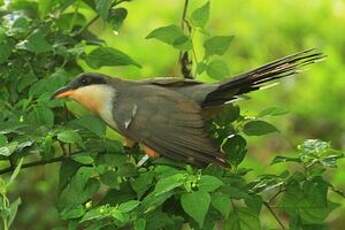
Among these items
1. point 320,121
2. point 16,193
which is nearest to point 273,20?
point 320,121

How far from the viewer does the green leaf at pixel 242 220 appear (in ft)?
5.51

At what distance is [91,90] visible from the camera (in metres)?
2.02

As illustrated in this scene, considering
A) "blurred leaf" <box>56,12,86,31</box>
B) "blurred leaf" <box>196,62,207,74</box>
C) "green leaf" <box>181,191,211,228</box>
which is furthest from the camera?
"blurred leaf" <box>56,12,86,31</box>

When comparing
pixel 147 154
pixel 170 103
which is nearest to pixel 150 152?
pixel 147 154

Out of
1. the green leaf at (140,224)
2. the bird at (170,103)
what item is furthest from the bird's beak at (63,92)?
the green leaf at (140,224)

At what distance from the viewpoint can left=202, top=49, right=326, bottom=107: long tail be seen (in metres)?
1.93

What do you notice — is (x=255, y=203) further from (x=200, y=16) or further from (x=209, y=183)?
(x=200, y=16)

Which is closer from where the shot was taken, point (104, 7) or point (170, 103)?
point (104, 7)

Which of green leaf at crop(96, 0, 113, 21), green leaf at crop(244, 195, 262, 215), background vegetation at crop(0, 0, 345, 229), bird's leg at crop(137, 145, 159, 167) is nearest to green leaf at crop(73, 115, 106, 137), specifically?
background vegetation at crop(0, 0, 345, 229)

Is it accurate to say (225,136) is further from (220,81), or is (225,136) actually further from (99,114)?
(99,114)

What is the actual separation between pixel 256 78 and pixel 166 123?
0.22 metres

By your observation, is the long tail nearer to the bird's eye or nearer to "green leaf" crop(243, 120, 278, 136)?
"green leaf" crop(243, 120, 278, 136)

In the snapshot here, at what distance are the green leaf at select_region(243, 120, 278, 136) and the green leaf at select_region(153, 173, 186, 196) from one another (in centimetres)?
33

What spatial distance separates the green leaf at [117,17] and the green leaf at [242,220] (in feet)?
1.59
